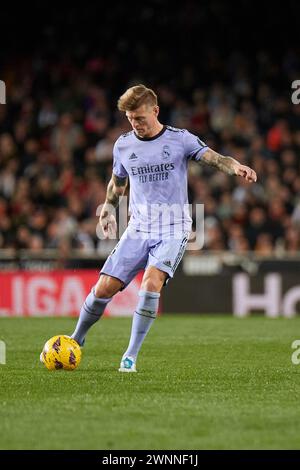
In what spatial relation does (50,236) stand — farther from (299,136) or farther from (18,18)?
(18,18)

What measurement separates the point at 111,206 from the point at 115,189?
169 mm

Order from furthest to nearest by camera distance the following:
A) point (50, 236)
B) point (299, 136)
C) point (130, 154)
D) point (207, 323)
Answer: point (299, 136), point (50, 236), point (207, 323), point (130, 154)

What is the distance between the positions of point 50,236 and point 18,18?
8.91 m

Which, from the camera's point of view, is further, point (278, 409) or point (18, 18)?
point (18, 18)

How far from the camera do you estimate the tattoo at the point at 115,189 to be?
9898mm

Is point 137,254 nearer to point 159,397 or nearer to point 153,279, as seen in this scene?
point 153,279

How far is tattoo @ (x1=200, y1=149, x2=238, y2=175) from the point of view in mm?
9211

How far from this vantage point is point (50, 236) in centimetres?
2033

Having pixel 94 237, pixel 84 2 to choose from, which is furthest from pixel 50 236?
pixel 84 2

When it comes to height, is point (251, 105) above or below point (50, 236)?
above

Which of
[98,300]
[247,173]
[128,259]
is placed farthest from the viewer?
[98,300]

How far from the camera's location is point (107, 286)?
953 centimetres

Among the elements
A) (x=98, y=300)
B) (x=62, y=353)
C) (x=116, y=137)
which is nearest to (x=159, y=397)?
(x=62, y=353)

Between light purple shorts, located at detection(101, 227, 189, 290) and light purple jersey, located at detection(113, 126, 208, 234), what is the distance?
0.11 metres
